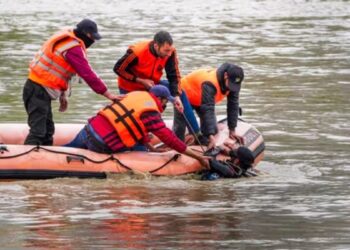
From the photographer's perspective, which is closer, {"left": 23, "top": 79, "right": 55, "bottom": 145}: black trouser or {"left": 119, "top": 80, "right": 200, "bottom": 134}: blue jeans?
{"left": 23, "top": 79, "right": 55, "bottom": 145}: black trouser

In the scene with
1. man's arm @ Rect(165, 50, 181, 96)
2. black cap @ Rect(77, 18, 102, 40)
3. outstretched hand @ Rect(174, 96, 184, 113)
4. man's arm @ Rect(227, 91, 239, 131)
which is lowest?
man's arm @ Rect(227, 91, 239, 131)

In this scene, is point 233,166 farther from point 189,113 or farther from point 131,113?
point 131,113

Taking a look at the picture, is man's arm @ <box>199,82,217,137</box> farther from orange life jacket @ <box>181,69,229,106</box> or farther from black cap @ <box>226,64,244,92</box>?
black cap @ <box>226,64,244,92</box>

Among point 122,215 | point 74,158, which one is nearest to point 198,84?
point 74,158

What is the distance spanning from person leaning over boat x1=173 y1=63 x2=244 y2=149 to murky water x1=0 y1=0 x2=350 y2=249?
0.60m

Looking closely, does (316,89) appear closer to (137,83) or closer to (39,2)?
(137,83)

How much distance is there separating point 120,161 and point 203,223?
2198 millimetres

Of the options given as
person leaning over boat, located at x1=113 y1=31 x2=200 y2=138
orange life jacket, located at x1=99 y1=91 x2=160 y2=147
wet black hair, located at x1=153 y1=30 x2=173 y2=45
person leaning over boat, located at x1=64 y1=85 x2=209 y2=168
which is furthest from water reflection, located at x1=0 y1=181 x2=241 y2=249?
wet black hair, located at x1=153 y1=30 x2=173 y2=45

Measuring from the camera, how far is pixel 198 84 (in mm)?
13000

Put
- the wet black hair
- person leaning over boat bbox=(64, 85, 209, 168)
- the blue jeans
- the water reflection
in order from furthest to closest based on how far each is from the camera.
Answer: the blue jeans, the wet black hair, person leaning over boat bbox=(64, 85, 209, 168), the water reflection

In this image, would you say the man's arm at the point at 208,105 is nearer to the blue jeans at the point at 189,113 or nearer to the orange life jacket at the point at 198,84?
the orange life jacket at the point at 198,84

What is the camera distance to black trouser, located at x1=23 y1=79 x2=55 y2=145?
12539 mm

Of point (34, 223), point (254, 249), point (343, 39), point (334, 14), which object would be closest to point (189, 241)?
point (254, 249)

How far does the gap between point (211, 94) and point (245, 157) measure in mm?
686
